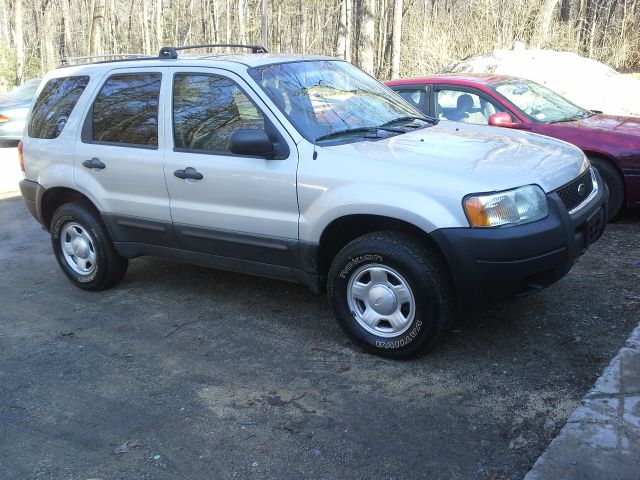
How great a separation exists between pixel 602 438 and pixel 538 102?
5.06 meters

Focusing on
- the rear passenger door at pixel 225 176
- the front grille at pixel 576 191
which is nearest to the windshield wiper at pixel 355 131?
the rear passenger door at pixel 225 176

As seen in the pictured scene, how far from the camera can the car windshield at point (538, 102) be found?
7.08 m

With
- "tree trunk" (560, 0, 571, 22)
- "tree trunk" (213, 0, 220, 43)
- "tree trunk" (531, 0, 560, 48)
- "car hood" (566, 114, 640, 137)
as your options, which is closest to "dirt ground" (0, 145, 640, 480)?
"car hood" (566, 114, 640, 137)

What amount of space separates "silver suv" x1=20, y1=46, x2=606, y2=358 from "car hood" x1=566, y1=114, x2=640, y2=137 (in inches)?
91.9

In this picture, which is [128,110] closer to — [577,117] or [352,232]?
[352,232]

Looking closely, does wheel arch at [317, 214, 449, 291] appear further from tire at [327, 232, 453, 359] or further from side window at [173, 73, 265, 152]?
side window at [173, 73, 265, 152]

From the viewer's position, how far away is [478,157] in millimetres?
4000

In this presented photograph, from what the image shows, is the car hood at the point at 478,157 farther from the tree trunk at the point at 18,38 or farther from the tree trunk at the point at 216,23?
the tree trunk at the point at 216,23

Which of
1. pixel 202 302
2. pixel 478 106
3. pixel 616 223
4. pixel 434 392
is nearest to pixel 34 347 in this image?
pixel 202 302

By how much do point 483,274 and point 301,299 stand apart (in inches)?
76.4

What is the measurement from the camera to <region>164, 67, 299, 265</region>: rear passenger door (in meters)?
4.30

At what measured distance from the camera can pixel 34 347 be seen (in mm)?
4625

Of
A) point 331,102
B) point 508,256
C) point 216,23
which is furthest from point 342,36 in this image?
point 216,23

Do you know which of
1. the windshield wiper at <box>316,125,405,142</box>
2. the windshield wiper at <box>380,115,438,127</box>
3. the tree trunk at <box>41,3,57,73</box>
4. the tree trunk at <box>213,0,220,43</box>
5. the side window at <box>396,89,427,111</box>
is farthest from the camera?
the tree trunk at <box>213,0,220,43</box>
